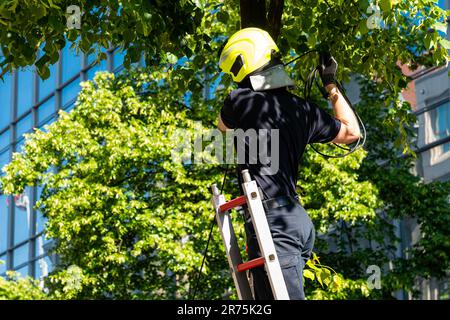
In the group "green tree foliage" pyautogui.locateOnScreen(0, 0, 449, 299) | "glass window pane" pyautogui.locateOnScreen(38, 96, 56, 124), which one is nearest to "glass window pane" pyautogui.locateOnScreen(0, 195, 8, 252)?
"glass window pane" pyautogui.locateOnScreen(38, 96, 56, 124)

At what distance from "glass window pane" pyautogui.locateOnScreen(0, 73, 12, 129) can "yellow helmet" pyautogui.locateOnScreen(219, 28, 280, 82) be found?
34019 mm

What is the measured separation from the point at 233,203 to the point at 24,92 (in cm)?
3352

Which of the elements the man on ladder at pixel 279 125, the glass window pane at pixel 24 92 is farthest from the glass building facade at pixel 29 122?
the man on ladder at pixel 279 125

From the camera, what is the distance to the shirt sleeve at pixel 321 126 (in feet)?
17.3

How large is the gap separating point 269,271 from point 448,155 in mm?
16763

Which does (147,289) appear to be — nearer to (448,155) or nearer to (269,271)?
(448,155)

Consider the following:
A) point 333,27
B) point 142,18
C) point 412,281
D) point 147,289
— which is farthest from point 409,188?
point 142,18

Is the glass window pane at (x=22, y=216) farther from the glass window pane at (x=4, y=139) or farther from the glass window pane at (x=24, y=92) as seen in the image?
the glass window pane at (x=24, y=92)

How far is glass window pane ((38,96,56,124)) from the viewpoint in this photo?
113ft

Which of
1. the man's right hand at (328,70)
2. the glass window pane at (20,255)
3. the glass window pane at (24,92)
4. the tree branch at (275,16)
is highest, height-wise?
the glass window pane at (24,92)

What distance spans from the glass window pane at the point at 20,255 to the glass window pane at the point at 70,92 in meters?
5.36

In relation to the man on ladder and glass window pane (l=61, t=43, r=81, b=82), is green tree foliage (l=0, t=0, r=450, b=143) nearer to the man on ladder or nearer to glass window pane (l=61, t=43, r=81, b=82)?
the man on ladder

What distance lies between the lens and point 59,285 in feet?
63.0

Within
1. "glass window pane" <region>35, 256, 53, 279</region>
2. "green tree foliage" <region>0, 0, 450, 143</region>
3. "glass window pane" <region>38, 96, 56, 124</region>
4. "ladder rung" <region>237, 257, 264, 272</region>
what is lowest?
"ladder rung" <region>237, 257, 264, 272</region>
